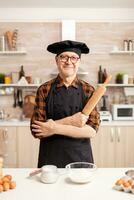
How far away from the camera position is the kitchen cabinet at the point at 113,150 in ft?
13.5

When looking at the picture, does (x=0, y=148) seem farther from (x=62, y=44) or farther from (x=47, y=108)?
(x=62, y=44)

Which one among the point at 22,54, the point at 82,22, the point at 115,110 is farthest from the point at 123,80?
the point at 22,54

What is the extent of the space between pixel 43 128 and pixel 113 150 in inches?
92.5

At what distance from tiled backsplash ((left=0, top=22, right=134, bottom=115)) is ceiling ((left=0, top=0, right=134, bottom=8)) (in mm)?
267

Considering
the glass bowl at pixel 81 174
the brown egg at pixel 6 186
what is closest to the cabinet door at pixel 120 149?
the glass bowl at pixel 81 174

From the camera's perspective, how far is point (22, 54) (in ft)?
15.0

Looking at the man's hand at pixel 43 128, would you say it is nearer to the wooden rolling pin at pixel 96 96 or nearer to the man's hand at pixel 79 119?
the man's hand at pixel 79 119

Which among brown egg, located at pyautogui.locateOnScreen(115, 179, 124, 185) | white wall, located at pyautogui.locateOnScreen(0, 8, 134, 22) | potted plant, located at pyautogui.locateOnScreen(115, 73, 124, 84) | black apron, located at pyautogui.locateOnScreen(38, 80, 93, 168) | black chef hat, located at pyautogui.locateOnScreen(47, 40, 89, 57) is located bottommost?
brown egg, located at pyautogui.locateOnScreen(115, 179, 124, 185)

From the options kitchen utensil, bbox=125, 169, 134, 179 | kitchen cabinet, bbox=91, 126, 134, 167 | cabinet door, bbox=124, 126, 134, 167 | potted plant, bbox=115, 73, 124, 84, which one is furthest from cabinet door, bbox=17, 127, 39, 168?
kitchen utensil, bbox=125, 169, 134, 179

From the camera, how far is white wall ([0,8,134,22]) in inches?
176

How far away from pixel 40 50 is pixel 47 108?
8.43ft

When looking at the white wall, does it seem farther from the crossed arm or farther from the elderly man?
the crossed arm

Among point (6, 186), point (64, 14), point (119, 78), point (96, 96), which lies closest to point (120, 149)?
point (119, 78)

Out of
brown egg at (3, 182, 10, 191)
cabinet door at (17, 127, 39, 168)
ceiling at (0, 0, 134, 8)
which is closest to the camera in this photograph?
brown egg at (3, 182, 10, 191)
